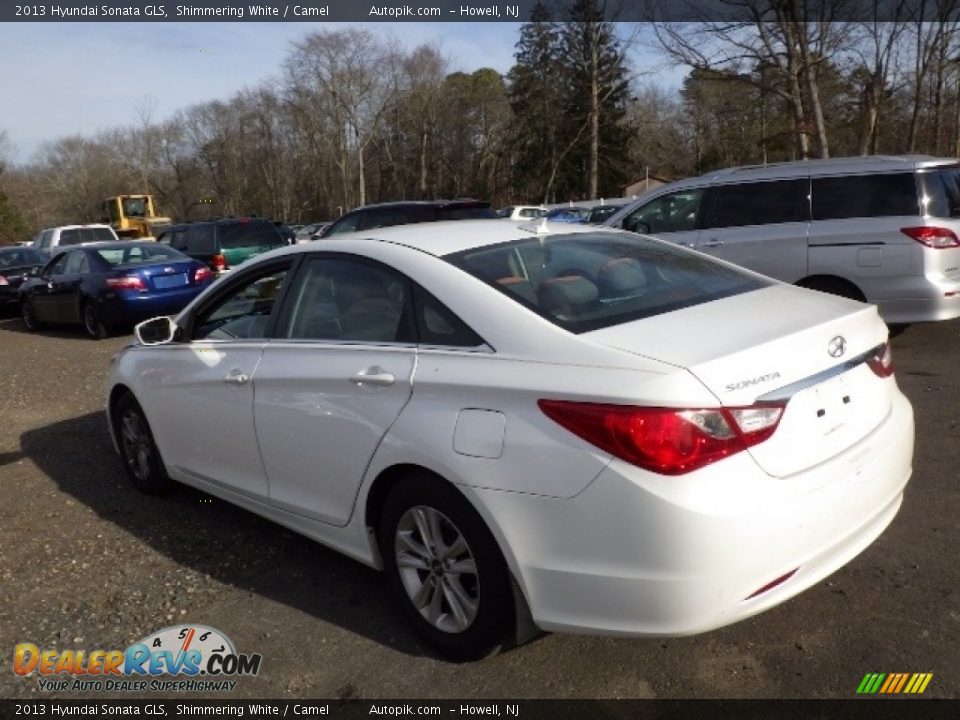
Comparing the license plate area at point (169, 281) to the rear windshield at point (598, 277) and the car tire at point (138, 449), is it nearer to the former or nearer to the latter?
the car tire at point (138, 449)

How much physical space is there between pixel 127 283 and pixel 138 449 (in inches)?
315

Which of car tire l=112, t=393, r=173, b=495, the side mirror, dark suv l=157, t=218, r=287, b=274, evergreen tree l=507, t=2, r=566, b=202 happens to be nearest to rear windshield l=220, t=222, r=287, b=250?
dark suv l=157, t=218, r=287, b=274

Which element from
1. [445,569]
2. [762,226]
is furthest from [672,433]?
[762,226]

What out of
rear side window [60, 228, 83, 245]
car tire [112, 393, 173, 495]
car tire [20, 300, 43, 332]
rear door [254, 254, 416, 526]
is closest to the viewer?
rear door [254, 254, 416, 526]

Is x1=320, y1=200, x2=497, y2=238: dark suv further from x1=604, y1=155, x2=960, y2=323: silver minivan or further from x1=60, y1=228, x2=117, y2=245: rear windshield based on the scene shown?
x1=60, y1=228, x2=117, y2=245: rear windshield

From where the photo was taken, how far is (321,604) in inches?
144

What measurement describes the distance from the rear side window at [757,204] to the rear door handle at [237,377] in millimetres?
6166

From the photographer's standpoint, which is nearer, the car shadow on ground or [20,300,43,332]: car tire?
the car shadow on ground

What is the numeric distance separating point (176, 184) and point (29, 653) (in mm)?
89662

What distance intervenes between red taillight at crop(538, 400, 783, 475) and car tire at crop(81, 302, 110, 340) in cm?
1164

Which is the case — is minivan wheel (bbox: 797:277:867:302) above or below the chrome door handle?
below

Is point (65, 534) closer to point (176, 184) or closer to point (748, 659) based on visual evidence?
point (748, 659)

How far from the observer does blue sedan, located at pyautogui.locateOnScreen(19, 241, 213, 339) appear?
40.3 feet

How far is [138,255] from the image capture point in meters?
13.0
